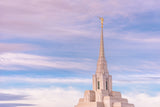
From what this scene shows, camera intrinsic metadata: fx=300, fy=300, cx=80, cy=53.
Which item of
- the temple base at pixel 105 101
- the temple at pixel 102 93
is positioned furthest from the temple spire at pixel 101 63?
the temple base at pixel 105 101

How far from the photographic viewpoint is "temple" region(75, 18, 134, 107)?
91.3m

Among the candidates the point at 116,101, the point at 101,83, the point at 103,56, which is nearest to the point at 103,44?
the point at 103,56

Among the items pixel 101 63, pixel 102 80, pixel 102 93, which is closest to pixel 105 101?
pixel 102 93

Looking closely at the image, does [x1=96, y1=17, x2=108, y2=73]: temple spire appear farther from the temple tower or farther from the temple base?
the temple base

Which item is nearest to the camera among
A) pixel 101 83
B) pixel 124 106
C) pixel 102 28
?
pixel 124 106

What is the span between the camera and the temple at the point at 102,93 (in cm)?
9131

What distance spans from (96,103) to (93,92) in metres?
6.81

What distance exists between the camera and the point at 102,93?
309ft

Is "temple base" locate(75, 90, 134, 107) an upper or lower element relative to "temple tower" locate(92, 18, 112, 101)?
lower

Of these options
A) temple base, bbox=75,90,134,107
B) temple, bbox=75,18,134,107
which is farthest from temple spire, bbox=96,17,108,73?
temple base, bbox=75,90,134,107

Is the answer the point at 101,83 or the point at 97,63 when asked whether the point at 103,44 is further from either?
the point at 101,83

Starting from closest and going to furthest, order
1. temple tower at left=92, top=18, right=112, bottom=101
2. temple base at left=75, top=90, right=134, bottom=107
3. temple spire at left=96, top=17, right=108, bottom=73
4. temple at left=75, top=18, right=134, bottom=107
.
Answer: temple base at left=75, top=90, right=134, bottom=107
temple at left=75, top=18, right=134, bottom=107
temple tower at left=92, top=18, right=112, bottom=101
temple spire at left=96, top=17, right=108, bottom=73

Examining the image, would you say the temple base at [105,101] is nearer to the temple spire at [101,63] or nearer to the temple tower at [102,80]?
the temple tower at [102,80]

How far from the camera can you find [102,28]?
339ft
